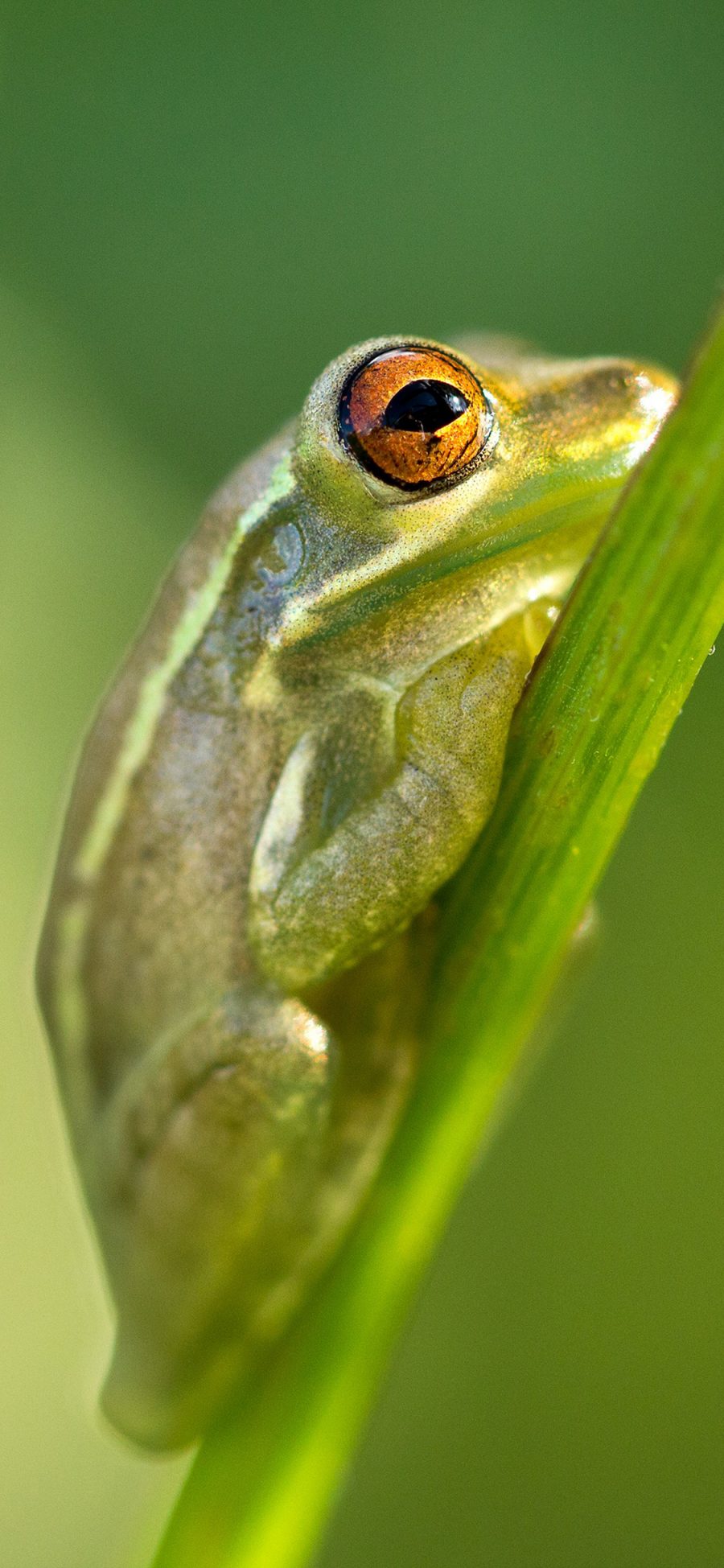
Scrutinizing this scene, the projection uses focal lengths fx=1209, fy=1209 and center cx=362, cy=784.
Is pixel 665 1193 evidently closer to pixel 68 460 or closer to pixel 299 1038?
pixel 299 1038

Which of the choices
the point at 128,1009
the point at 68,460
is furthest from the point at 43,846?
the point at 128,1009

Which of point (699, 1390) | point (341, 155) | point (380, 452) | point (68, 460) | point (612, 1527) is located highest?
point (341, 155)

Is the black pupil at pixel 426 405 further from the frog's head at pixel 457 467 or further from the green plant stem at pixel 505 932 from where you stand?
the green plant stem at pixel 505 932

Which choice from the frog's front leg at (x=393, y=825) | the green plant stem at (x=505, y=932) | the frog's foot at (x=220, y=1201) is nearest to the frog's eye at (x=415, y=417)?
the frog's front leg at (x=393, y=825)

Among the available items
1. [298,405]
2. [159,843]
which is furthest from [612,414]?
[298,405]

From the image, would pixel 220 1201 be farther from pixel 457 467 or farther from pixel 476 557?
pixel 457 467

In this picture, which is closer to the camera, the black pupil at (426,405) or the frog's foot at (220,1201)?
the black pupil at (426,405)
